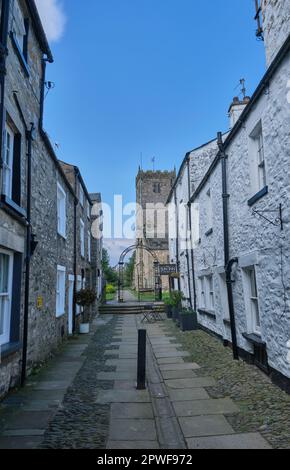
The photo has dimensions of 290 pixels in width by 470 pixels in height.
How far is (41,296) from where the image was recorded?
7.88 meters

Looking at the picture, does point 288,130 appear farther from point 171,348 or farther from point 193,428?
point 171,348

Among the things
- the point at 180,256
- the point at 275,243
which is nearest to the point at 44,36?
the point at 275,243

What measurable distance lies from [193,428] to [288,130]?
4.41 metres

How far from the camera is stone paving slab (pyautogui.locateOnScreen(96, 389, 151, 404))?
544 cm

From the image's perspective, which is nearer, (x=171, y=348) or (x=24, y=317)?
(x=24, y=317)

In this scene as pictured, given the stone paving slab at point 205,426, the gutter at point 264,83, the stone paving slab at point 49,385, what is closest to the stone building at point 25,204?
the stone paving slab at point 49,385

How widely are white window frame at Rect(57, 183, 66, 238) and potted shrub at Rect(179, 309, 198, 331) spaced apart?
5512 mm

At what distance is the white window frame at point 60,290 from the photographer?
1037cm

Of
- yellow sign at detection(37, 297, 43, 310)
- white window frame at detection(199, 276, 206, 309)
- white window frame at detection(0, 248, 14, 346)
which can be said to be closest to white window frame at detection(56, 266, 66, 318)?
yellow sign at detection(37, 297, 43, 310)

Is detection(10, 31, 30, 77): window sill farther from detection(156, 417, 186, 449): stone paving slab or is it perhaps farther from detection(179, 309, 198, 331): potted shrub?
detection(179, 309, 198, 331): potted shrub

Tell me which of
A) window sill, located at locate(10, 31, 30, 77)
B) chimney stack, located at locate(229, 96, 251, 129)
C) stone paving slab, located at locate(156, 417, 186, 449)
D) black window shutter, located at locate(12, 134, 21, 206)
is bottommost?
stone paving slab, located at locate(156, 417, 186, 449)

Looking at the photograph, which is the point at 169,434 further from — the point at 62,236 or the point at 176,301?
the point at 176,301

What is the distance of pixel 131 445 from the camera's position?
384 cm

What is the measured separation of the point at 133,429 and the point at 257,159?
17.7ft
